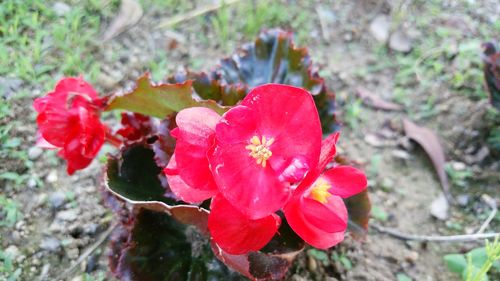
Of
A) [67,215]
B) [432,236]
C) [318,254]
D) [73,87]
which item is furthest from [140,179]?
[432,236]

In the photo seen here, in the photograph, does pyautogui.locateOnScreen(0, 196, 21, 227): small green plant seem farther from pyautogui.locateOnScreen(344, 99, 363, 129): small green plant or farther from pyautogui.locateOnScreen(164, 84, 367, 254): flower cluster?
pyautogui.locateOnScreen(344, 99, 363, 129): small green plant

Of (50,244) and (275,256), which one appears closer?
(275,256)

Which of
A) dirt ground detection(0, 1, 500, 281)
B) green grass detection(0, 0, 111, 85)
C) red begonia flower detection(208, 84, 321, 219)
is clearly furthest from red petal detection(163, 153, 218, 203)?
green grass detection(0, 0, 111, 85)

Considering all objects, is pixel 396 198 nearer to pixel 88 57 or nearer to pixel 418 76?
pixel 418 76

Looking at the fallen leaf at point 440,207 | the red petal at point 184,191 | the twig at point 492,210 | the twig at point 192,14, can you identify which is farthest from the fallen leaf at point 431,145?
the red petal at point 184,191

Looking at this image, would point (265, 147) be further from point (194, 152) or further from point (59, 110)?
point (59, 110)

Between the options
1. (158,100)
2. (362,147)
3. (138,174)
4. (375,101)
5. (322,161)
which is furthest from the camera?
(375,101)
